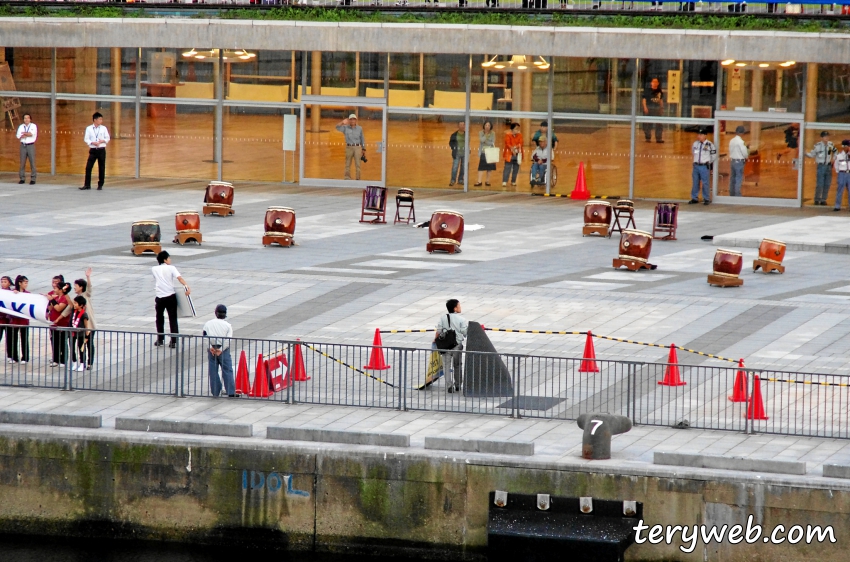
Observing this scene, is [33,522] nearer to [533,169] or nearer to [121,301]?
[121,301]

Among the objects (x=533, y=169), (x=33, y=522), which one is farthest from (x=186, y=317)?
(x=533, y=169)

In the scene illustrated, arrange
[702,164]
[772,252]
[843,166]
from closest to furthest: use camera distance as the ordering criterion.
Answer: [772,252] → [843,166] → [702,164]

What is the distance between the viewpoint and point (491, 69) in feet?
121

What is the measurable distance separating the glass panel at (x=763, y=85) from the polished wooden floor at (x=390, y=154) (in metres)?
0.71

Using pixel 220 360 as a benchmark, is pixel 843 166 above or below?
above

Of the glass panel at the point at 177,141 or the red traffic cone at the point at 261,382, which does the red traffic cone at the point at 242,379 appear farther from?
the glass panel at the point at 177,141

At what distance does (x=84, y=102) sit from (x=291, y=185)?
19.6 feet

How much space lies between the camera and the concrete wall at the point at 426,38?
33.9 m

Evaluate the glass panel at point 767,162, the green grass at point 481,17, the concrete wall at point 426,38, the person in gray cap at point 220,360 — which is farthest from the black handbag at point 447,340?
the glass panel at point 767,162

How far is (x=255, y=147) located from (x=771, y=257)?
54.3 feet

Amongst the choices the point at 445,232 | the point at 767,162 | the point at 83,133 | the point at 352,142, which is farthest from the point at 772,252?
the point at 83,133

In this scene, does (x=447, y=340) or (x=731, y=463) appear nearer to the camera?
(x=731, y=463)

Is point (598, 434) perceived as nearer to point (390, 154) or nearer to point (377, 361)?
point (377, 361)

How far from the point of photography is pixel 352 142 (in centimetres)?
3744
